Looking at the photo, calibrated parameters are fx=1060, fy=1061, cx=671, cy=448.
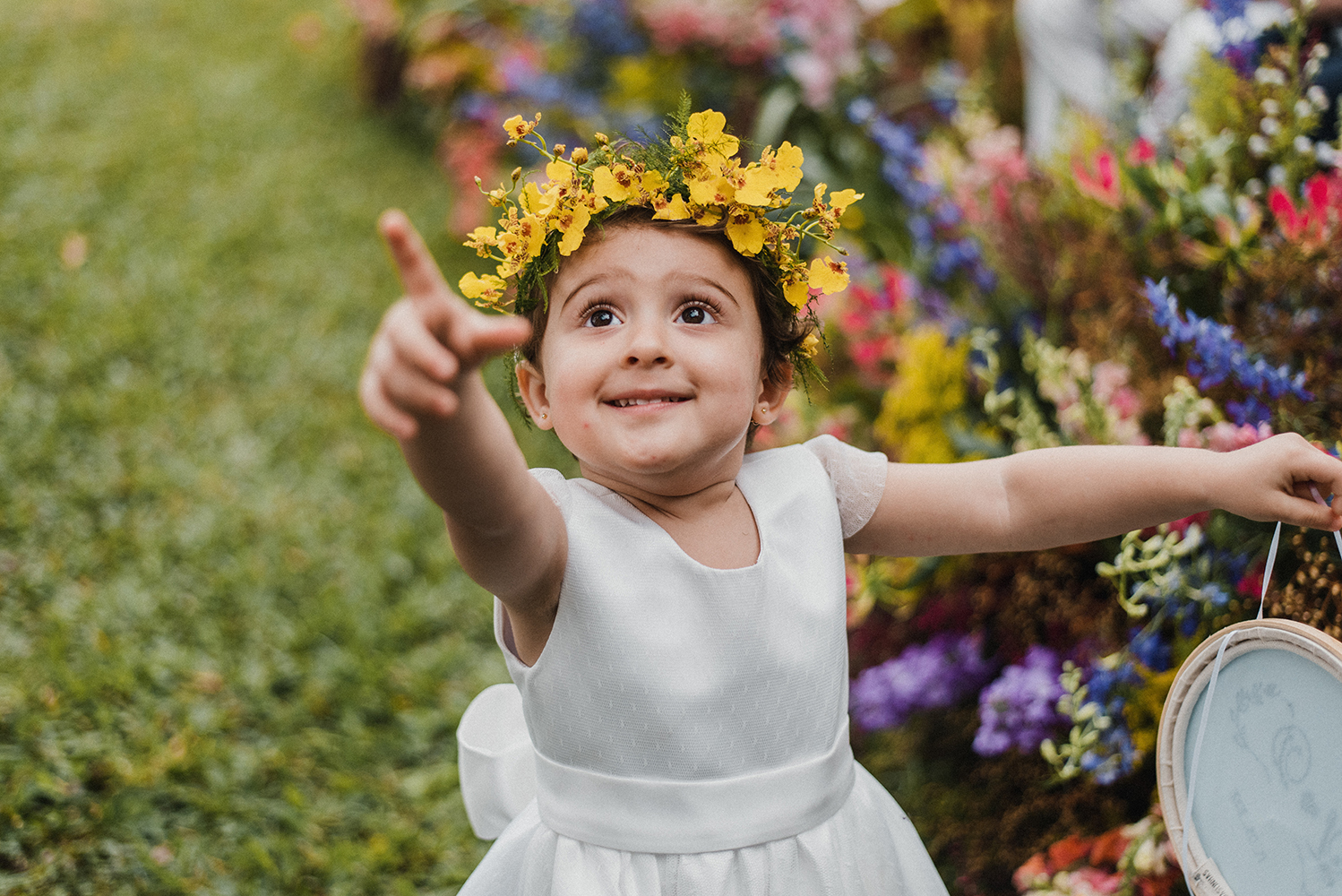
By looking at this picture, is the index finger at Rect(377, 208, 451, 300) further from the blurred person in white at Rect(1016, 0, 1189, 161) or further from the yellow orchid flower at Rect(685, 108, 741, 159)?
the blurred person in white at Rect(1016, 0, 1189, 161)

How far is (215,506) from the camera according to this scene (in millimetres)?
3502

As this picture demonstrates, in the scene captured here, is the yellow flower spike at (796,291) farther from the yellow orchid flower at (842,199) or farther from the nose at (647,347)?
the nose at (647,347)

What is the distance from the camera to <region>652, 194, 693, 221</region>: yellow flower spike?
1.50m

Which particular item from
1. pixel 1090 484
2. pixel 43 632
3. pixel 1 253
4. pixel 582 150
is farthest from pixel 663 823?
pixel 1 253

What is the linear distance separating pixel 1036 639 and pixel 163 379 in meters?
3.26

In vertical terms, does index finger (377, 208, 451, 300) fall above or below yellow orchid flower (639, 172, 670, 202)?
above

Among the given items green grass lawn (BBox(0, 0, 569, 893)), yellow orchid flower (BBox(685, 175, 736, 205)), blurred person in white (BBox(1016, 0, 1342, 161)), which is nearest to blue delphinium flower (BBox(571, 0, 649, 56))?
green grass lawn (BBox(0, 0, 569, 893))

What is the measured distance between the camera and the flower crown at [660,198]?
1497 mm

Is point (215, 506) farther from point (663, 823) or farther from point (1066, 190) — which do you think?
point (1066, 190)

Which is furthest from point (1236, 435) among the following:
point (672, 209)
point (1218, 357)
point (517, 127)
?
point (517, 127)

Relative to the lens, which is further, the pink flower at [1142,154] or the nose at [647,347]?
the pink flower at [1142,154]

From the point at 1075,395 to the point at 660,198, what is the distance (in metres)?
1.34

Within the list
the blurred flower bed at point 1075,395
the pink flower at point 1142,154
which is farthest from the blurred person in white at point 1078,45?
the pink flower at point 1142,154

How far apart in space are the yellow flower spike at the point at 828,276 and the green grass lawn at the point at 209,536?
167 cm
